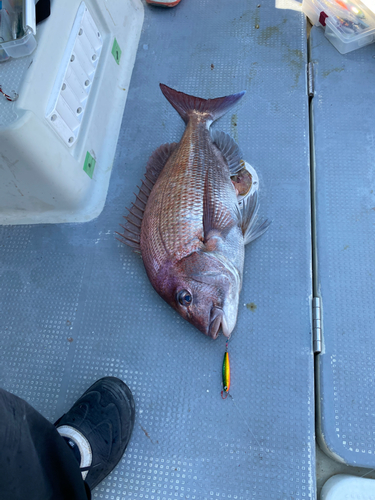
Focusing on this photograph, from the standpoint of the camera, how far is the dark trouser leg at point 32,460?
0.84m

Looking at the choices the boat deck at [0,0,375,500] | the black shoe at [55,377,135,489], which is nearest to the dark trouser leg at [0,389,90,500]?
the black shoe at [55,377,135,489]

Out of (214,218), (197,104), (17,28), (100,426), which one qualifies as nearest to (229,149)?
(197,104)

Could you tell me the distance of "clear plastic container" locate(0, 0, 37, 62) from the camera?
4.08 ft

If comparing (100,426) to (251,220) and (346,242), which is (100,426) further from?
(346,242)

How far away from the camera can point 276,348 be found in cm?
144

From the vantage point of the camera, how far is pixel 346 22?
76.5 inches

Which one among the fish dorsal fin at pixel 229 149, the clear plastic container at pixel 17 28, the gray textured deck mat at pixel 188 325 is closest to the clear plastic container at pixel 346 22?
the gray textured deck mat at pixel 188 325

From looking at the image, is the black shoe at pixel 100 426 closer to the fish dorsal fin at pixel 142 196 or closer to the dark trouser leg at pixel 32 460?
the dark trouser leg at pixel 32 460

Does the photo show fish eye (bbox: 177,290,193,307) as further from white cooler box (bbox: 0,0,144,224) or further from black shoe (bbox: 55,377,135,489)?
white cooler box (bbox: 0,0,144,224)

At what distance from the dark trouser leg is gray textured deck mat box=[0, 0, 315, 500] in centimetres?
41

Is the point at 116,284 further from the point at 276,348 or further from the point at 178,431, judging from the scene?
the point at 276,348

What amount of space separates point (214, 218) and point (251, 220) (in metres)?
0.22

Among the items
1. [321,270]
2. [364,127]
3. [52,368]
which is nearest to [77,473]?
[52,368]

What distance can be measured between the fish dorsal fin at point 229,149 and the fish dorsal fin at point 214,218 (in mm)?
250
